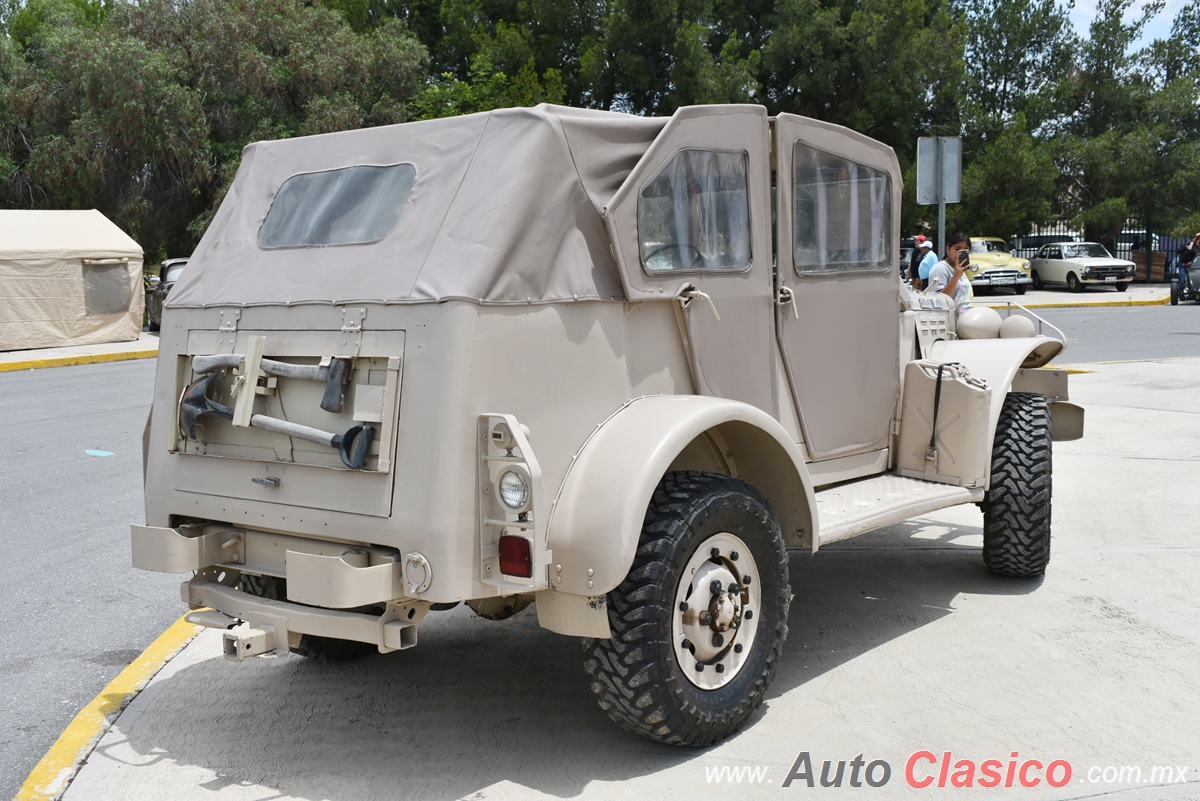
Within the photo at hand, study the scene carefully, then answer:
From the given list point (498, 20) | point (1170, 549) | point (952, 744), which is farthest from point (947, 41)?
point (952, 744)

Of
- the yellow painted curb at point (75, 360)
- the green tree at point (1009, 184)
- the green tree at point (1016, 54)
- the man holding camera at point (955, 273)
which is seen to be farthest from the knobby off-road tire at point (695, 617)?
the green tree at point (1016, 54)

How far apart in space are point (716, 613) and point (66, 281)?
21.2 m

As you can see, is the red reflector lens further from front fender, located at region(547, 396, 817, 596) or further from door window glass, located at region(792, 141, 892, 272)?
door window glass, located at region(792, 141, 892, 272)

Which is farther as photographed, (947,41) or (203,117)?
(947,41)

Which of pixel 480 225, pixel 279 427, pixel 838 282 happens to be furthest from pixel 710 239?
pixel 279 427

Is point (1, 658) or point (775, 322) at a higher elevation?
point (775, 322)

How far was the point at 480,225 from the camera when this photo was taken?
3.95 metres

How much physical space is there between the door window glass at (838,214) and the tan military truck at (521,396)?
0.02m

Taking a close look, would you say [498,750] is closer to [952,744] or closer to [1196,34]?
[952,744]

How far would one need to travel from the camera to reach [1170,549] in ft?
21.6

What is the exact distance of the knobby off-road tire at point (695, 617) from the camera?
388 centimetres

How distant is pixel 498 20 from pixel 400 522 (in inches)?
1308

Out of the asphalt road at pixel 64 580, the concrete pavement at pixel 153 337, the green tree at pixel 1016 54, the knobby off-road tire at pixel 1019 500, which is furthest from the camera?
the green tree at pixel 1016 54

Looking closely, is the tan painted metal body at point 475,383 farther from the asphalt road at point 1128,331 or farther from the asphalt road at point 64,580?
the asphalt road at point 1128,331
